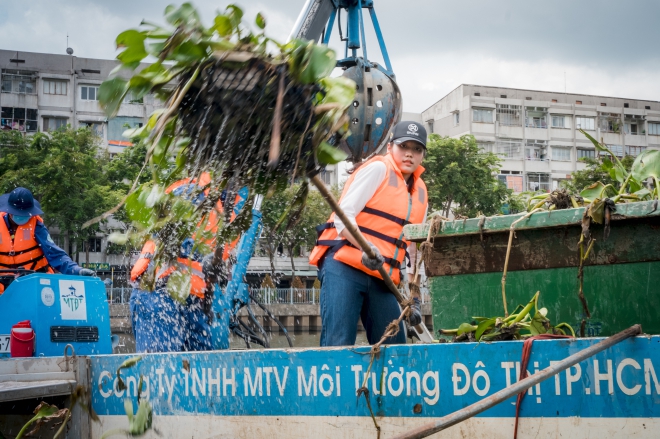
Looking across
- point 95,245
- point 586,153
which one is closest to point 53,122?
point 95,245

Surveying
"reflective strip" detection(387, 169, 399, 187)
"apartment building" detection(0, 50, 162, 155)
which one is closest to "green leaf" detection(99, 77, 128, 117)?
"reflective strip" detection(387, 169, 399, 187)

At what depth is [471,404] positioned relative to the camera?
2.40 m

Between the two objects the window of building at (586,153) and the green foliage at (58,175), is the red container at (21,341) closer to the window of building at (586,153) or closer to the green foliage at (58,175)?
the green foliage at (58,175)

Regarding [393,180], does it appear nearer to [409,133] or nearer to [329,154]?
[409,133]

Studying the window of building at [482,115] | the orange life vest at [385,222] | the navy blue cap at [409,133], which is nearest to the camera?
the orange life vest at [385,222]

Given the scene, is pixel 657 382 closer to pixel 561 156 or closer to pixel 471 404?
pixel 471 404

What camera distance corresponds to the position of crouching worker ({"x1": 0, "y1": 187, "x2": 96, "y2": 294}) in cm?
633

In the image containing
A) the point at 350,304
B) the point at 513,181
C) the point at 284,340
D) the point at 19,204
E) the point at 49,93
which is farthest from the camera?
the point at 513,181

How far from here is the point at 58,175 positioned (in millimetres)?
26656

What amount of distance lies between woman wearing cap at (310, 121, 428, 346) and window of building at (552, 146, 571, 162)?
47.1 metres

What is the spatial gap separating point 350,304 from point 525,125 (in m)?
46.9

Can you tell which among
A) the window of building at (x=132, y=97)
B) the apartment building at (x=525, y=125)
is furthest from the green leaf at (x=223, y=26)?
the apartment building at (x=525, y=125)

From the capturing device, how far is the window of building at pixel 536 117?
48.7m

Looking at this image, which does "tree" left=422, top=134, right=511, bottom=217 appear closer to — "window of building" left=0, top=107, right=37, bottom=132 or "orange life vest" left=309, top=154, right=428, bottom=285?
"window of building" left=0, top=107, right=37, bottom=132
